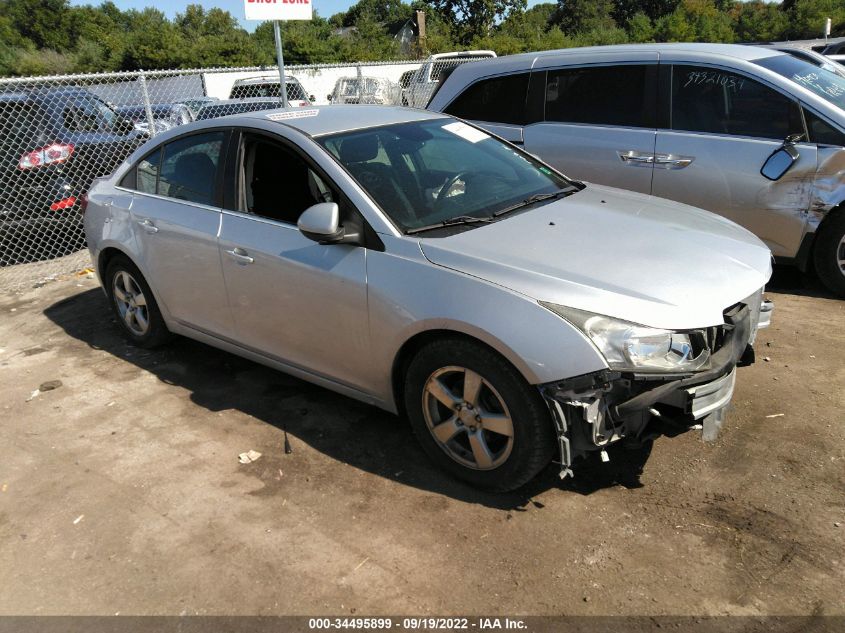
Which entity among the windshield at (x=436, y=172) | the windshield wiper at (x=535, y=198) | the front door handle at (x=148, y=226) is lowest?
the front door handle at (x=148, y=226)

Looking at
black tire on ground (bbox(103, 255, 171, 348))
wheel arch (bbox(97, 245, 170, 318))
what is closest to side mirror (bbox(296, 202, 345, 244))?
wheel arch (bbox(97, 245, 170, 318))

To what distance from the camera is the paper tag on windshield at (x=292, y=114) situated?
4.18m

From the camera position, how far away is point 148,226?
467 cm

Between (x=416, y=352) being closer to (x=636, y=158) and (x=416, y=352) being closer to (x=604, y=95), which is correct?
(x=636, y=158)

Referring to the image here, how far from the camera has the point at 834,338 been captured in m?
4.67

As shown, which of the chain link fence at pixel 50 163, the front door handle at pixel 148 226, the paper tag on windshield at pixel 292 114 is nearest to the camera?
the paper tag on windshield at pixel 292 114

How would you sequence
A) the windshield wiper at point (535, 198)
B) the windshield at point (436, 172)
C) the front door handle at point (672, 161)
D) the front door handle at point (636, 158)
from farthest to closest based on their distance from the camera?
the front door handle at point (636, 158) → the front door handle at point (672, 161) → the windshield wiper at point (535, 198) → the windshield at point (436, 172)

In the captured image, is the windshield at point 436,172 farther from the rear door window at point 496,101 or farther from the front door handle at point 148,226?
the rear door window at point 496,101

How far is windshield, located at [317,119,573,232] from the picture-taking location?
12.0ft

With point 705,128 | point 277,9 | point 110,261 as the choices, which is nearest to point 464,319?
point 110,261

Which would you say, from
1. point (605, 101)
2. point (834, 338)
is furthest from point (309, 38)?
point (834, 338)

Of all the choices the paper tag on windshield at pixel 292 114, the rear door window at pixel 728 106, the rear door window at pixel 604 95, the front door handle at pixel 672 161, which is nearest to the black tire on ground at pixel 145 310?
the paper tag on windshield at pixel 292 114

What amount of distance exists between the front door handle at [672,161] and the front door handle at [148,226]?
387 cm

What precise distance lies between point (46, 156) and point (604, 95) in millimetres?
5726
